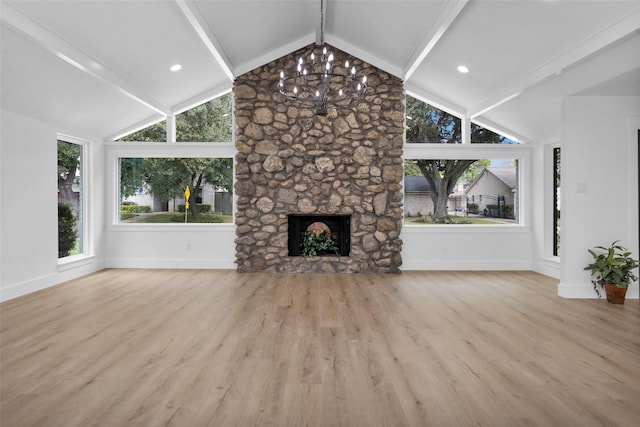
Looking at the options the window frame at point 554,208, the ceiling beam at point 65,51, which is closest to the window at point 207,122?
the ceiling beam at point 65,51

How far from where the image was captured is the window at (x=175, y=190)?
7.20m

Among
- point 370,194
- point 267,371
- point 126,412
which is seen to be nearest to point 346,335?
point 267,371

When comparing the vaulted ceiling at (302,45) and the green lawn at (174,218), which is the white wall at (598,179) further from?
the green lawn at (174,218)

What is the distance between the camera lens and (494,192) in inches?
287

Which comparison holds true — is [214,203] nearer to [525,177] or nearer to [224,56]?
[224,56]

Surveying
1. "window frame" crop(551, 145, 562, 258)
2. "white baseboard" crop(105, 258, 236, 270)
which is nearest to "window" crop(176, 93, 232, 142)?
"white baseboard" crop(105, 258, 236, 270)

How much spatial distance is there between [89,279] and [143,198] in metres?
1.81

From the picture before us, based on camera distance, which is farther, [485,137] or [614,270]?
[485,137]

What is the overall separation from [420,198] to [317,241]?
2.06 metres

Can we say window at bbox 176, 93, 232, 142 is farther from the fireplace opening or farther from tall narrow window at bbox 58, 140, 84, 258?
the fireplace opening

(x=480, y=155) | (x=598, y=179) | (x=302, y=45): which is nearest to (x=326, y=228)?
(x=480, y=155)

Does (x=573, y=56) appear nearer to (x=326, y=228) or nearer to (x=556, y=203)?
(x=556, y=203)

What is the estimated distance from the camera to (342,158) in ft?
22.5

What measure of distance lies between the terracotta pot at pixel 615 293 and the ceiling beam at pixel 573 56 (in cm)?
262
